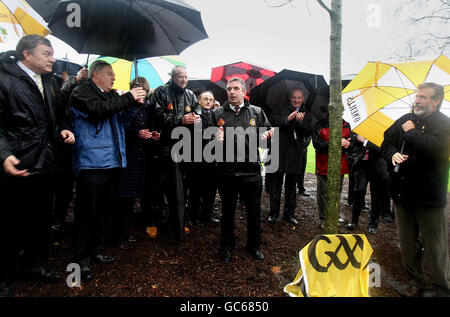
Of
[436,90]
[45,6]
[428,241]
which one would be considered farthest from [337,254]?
[45,6]

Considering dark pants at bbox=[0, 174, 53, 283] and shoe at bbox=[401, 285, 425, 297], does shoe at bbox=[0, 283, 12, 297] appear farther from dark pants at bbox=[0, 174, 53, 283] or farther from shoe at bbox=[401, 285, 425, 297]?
shoe at bbox=[401, 285, 425, 297]

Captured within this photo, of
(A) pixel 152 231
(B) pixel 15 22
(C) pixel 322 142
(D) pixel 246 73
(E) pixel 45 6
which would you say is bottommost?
(A) pixel 152 231

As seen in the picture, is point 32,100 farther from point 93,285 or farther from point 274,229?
point 274,229

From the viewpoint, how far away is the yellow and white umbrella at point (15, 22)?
2.56m

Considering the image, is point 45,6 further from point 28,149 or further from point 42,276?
point 42,276

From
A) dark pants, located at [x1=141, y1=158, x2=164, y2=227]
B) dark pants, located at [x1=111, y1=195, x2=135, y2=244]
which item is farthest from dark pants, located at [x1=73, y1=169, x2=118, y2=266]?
dark pants, located at [x1=141, y1=158, x2=164, y2=227]

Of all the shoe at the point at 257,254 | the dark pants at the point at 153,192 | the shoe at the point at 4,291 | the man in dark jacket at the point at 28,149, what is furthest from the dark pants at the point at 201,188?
the shoe at the point at 4,291

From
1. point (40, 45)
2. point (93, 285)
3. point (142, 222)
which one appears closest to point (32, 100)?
point (40, 45)

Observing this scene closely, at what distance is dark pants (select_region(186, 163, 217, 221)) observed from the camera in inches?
184

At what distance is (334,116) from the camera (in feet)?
9.35

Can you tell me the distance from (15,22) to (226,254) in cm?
365

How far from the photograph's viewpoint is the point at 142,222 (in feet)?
14.7

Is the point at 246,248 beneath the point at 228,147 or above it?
beneath
